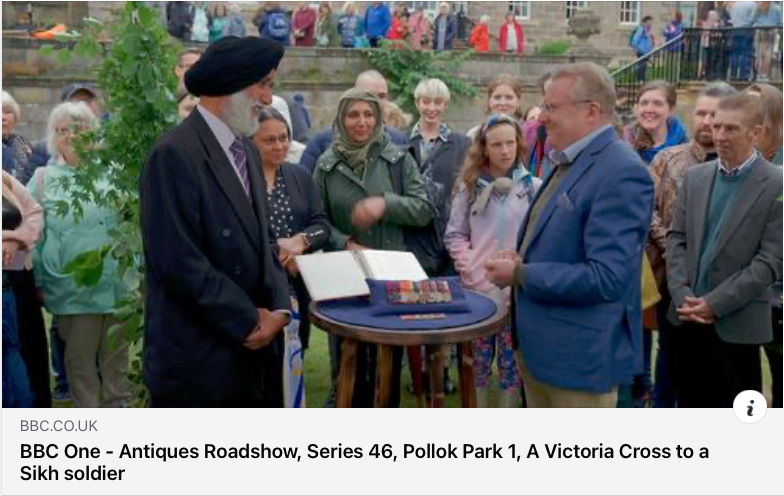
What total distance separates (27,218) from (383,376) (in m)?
1.99

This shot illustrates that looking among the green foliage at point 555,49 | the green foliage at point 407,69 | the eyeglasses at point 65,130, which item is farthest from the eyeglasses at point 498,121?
the green foliage at point 555,49

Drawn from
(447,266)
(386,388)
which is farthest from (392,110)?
(386,388)

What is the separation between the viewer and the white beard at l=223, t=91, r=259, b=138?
316 centimetres

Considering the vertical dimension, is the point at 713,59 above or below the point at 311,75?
above

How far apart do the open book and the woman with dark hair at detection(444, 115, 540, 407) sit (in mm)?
662

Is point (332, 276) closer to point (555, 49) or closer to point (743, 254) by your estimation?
point (743, 254)

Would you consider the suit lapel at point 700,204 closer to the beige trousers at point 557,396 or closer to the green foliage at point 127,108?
the beige trousers at point 557,396

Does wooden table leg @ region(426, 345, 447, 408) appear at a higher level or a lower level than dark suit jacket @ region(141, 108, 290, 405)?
lower

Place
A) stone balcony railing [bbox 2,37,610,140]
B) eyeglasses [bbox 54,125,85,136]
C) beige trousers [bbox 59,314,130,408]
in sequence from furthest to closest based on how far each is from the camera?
stone balcony railing [bbox 2,37,610,140]
beige trousers [bbox 59,314,130,408]
eyeglasses [bbox 54,125,85,136]

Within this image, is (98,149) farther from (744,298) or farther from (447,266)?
(744,298)

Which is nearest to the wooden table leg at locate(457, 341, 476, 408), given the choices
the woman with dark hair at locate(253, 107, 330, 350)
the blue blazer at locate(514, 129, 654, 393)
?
the blue blazer at locate(514, 129, 654, 393)

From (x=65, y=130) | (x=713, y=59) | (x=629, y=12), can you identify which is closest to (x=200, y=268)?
(x=65, y=130)

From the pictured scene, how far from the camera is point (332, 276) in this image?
3902mm

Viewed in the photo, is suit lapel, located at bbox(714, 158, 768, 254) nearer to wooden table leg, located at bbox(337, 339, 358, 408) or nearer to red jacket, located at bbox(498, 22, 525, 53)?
wooden table leg, located at bbox(337, 339, 358, 408)
